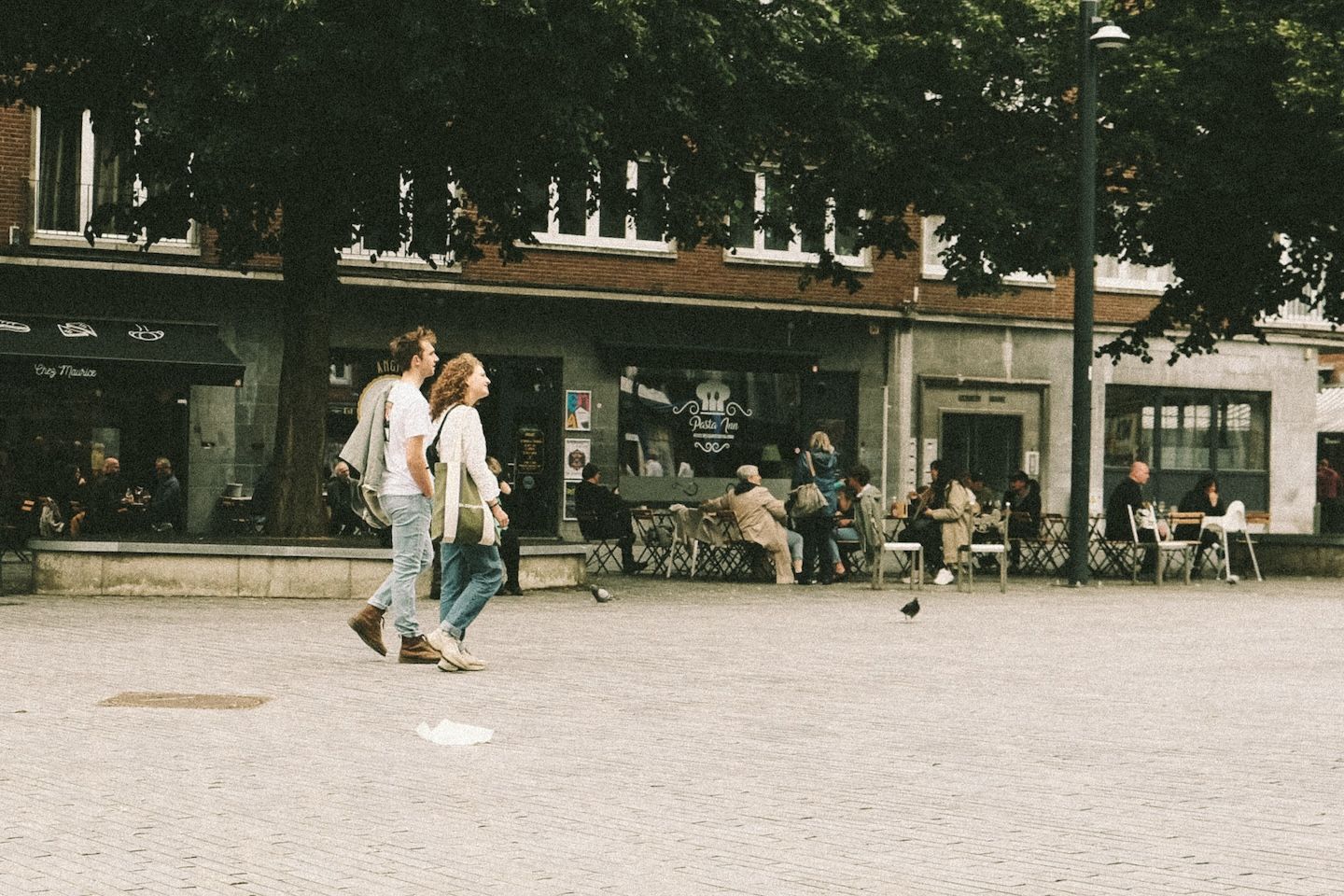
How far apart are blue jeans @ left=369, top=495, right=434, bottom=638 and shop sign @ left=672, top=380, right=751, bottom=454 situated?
20.9 meters

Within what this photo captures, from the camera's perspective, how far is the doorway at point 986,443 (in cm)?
3462

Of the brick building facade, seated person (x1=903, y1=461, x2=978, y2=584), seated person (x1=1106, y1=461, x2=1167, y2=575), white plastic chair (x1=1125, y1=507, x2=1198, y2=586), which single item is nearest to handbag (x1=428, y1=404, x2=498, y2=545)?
seated person (x1=903, y1=461, x2=978, y2=584)

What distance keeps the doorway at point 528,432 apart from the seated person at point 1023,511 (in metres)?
7.97

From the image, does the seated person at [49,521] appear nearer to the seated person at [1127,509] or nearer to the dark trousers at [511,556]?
the dark trousers at [511,556]

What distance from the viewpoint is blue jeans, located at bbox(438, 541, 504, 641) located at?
35.8 feet

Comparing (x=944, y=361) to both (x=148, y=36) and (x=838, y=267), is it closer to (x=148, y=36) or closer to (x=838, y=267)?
(x=838, y=267)

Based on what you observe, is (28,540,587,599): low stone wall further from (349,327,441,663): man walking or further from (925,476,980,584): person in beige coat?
(925,476,980,584): person in beige coat

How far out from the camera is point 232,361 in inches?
1102

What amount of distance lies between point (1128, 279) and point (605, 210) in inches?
699

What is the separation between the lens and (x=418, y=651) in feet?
37.3

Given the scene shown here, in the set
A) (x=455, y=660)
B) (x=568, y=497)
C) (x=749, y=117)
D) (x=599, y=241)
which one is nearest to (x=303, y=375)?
(x=749, y=117)

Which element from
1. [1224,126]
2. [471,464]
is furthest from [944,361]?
[471,464]

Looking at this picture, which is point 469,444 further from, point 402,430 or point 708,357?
point 708,357

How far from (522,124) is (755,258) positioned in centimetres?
1485
